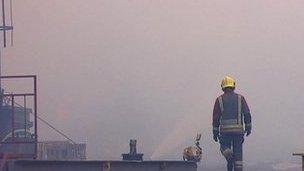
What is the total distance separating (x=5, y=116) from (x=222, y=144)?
422 inches

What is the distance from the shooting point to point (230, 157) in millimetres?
9320

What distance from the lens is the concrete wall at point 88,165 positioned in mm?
7062

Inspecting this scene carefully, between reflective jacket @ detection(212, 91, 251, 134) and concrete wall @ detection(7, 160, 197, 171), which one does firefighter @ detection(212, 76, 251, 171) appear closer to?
reflective jacket @ detection(212, 91, 251, 134)

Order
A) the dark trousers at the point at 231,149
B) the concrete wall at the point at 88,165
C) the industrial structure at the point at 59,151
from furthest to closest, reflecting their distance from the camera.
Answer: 1. the industrial structure at the point at 59,151
2. the dark trousers at the point at 231,149
3. the concrete wall at the point at 88,165

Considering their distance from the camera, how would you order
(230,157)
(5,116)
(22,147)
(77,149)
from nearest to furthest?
(230,157) → (5,116) → (22,147) → (77,149)

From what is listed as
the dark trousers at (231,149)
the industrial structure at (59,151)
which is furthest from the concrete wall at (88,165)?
the industrial structure at (59,151)

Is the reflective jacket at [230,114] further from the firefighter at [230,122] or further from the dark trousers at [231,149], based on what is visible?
the dark trousers at [231,149]

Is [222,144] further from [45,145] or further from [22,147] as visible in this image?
[45,145]

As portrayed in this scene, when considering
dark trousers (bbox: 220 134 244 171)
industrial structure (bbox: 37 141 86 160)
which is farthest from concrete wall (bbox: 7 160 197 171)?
industrial structure (bbox: 37 141 86 160)

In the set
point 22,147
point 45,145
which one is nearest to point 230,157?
point 22,147

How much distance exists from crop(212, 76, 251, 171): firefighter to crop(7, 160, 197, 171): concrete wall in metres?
1.44

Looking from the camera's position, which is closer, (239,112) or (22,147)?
(239,112)

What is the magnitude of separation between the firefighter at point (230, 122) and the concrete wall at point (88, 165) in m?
1.44

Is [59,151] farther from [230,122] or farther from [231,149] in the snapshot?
[230,122]
